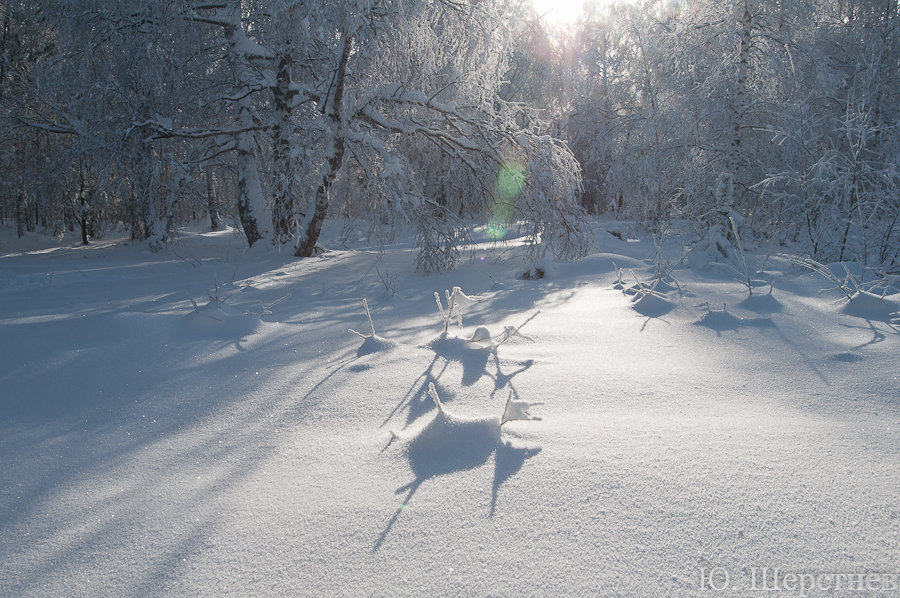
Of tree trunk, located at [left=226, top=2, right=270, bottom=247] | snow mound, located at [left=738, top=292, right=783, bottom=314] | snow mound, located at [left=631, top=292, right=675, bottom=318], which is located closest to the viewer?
snow mound, located at [left=738, top=292, right=783, bottom=314]

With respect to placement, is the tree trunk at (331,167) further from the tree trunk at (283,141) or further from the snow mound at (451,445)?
the snow mound at (451,445)

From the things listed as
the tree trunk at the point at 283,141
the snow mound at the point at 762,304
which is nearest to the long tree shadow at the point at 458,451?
the snow mound at the point at 762,304

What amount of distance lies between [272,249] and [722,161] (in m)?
6.83

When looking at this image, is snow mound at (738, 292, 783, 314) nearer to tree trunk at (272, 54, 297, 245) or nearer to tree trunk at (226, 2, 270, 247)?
tree trunk at (272, 54, 297, 245)

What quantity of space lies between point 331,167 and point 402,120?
3.74ft

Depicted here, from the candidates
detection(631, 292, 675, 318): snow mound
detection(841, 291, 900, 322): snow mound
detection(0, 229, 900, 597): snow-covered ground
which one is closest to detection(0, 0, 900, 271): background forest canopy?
detection(631, 292, 675, 318): snow mound

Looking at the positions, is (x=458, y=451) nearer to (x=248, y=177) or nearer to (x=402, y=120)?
(x=402, y=120)

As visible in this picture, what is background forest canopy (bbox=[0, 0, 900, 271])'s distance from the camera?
596cm

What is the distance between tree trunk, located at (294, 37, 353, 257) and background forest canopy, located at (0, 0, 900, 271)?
0.03 m

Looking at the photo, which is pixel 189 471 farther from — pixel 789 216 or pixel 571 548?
pixel 789 216

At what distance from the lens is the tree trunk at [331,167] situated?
5949 millimetres

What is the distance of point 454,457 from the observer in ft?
4.71

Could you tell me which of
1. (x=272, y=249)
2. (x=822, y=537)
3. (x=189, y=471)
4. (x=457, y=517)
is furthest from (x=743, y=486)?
(x=272, y=249)

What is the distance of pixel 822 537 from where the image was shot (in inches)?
41.7
